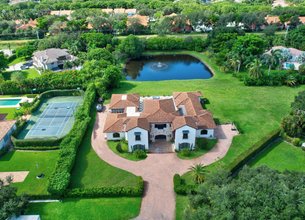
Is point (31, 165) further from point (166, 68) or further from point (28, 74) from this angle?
point (166, 68)

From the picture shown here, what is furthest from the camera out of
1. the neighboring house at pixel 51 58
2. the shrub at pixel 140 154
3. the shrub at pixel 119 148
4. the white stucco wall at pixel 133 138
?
the neighboring house at pixel 51 58

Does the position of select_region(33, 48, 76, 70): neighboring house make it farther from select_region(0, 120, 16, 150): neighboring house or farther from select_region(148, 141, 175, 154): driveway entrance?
select_region(148, 141, 175, 154): driveway entrance

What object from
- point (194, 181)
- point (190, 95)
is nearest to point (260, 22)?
point (190, 95)

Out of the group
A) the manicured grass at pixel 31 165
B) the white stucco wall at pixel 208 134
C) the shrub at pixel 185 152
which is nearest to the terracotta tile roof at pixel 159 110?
the white stucco wall at pixel 208 134

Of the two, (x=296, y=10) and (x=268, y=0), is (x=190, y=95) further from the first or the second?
(x=268, y=0)

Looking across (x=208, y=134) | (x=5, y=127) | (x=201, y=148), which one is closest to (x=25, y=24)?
(x=5, y=127)

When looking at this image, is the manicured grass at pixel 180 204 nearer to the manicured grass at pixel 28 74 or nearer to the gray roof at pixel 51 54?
the manicured grass at pixel 28 74

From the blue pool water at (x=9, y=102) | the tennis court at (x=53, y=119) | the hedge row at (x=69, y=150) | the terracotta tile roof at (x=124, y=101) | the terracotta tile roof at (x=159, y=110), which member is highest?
the terracotta tile roof at (x=159, y=110)

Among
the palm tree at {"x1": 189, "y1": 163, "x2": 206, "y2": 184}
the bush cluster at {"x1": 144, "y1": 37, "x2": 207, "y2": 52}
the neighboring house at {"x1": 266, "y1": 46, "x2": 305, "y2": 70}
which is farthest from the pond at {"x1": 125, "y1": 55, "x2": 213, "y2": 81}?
the palm tree at {"x1": 189, "y1": 163, "x2": 206, "y2": 184}
